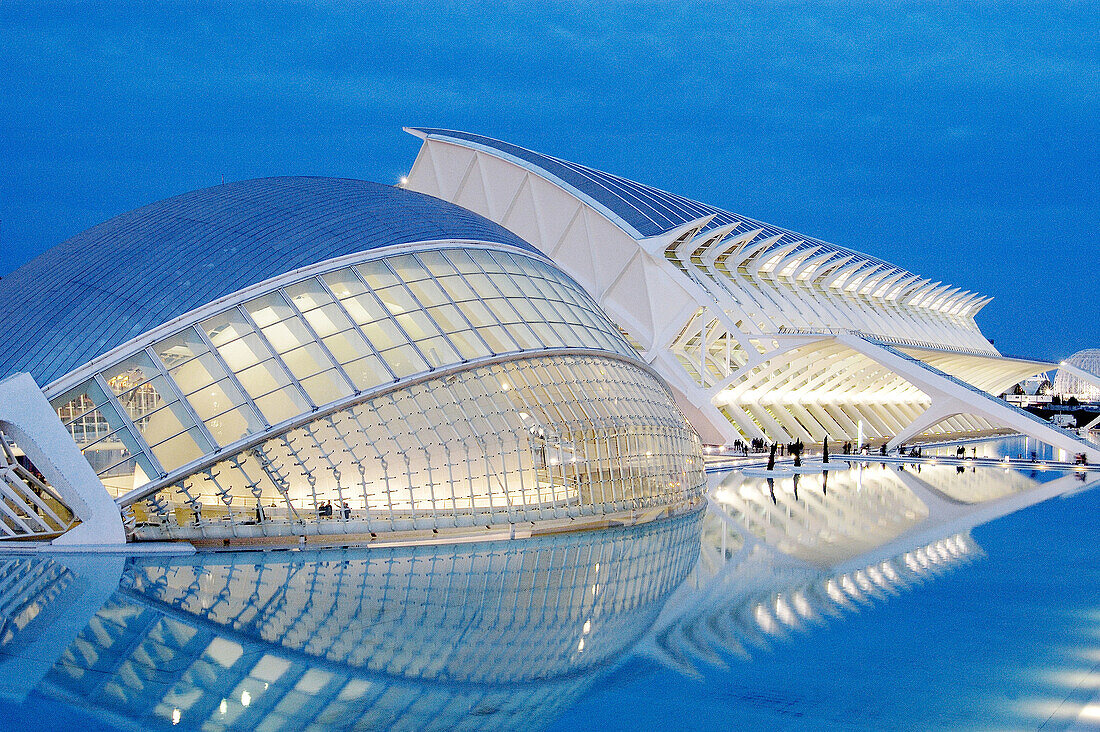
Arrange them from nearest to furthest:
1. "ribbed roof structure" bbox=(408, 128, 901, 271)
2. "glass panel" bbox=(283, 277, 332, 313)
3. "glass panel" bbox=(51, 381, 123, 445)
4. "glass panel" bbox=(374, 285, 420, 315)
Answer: "glass panel" bbox=(51, 381, 123, 445), "glass panel" bbox=(283, 277, 332, 313), "glass panel" bbox=(374, 285, 420, 315), "ribbed roof structure" bbox=(408, 128, 901, 271)

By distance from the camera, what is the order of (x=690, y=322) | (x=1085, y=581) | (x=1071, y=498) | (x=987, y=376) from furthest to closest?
(x=987, y=376)
(x=690, y=322)
(x=1071, y=498)
(x=1085, y=581)

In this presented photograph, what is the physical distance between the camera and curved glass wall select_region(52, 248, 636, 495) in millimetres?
17984

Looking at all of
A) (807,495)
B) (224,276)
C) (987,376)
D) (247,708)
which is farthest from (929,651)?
(987,376)

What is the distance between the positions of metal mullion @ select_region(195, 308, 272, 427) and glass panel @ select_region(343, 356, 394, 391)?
182 cm

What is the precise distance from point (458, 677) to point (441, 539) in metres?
8.29

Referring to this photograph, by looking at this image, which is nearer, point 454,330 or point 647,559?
point 647,559

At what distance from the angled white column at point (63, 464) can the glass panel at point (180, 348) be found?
85.6 inches

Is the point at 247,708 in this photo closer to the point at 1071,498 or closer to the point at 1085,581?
the point at 1085,581

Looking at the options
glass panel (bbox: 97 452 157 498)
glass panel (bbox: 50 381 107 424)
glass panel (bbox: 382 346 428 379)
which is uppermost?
glass panel (bbox: 382 346 428 379)

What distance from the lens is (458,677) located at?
979 cm

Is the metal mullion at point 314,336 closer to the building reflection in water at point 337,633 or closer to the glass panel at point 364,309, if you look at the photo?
the glass panel at point 364,309

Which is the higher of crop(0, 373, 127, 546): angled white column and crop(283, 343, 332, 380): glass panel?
crop(283, 343, 332, 380): glass panel

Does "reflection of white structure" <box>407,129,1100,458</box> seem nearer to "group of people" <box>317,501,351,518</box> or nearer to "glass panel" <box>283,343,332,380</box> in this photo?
"glass panel" <box>283,343,332,380</box>

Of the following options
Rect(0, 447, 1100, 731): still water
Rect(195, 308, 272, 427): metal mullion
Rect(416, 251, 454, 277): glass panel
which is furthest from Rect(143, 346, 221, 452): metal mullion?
Rect(416, 251, 454, 277): glass panel
